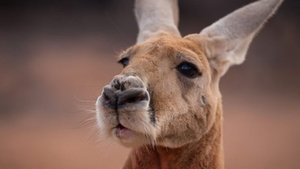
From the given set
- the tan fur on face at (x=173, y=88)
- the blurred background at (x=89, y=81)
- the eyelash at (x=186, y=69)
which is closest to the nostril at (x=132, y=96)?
the tan fur on face at (x=173, y=88)

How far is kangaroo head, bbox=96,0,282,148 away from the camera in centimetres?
361

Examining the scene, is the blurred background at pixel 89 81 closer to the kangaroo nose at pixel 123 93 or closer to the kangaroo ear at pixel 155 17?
the kangaroo ear at pixel 155 17

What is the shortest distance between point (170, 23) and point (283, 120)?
2457 mm

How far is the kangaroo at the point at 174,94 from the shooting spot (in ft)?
→ 11.9

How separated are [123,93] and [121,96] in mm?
18

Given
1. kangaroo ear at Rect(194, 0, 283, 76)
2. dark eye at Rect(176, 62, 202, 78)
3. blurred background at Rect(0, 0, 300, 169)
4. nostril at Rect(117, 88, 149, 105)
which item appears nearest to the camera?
nostril at Rect(117, 88, 149, 105)

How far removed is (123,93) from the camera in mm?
3521

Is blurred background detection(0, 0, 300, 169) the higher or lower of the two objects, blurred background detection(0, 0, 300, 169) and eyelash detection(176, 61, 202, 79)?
the higher

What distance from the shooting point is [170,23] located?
4.80 m

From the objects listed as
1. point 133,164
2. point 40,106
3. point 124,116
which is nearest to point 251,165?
point 40,106

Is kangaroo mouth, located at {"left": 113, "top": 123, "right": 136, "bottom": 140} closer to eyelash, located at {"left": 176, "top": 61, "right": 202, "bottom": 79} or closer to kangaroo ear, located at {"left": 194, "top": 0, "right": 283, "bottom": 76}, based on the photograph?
eyelash, located at {"left": 176, "top": 61, "right": 202, "bottom": 79}

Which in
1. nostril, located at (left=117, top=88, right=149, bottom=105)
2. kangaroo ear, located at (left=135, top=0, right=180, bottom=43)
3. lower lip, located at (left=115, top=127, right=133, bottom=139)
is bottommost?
lower lip, located at (left=115, top=127, right=133, bottom=139)

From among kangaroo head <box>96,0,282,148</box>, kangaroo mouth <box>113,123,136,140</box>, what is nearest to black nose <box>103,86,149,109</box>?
kangaroo head <box>96,0,282,148</box>

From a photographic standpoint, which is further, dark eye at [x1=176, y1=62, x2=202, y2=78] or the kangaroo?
dark eye at [x1=176, y1=62, x2=202, y2=78]
